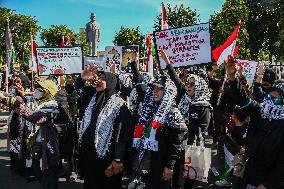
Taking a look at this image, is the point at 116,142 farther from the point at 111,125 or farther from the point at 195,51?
the point at 195,51

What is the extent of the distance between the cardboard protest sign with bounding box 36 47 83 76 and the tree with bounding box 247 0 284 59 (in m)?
39.6

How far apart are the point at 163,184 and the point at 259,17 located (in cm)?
4748

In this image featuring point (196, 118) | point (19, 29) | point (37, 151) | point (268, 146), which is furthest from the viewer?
point (19, 29)

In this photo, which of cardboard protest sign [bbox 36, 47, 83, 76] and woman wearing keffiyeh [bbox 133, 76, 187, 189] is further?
cardboard protest sign [bbox 36, 47, 83, 76]

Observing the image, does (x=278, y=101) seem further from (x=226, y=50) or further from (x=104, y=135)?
(x=226, y=50)

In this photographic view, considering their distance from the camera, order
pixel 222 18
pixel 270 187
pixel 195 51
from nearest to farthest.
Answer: pixel 270 187
pixel 195 51
pixel 222 18

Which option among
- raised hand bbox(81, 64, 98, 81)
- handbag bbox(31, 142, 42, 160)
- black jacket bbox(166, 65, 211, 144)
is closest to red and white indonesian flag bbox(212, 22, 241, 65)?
black jacket bbox(166, 65, 211, 144)

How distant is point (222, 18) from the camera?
34.8m

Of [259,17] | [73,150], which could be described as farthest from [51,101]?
[259,17]

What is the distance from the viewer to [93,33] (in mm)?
15492

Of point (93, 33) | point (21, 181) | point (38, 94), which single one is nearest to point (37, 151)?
point (38, 94)

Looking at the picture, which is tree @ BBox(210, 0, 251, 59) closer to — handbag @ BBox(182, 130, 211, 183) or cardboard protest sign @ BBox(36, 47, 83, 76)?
cardboard protest sign @ BBox(36, 47, 83, 76)

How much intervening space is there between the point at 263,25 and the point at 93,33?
119 ft

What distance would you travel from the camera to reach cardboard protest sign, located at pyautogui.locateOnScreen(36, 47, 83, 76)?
8117 mm
